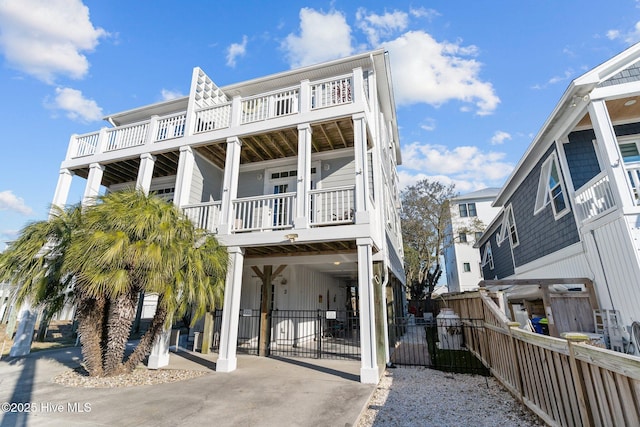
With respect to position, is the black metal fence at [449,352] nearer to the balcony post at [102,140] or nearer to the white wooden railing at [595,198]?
the white wooden railing at [595,198]

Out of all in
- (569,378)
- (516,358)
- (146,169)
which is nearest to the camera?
(569,378)

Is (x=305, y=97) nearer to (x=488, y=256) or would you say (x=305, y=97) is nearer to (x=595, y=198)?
(x=595, y=198)

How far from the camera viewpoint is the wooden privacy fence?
215 centimetres

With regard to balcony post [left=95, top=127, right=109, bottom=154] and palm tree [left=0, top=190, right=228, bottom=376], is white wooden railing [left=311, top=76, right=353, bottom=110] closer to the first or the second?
palm tree [left=0, top=190, right=228, bottom=376]

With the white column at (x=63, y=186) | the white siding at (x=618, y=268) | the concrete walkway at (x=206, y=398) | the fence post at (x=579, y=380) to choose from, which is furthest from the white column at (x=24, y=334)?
the white siding at (x=618, y=268)

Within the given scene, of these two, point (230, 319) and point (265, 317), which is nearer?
point (230, 319)

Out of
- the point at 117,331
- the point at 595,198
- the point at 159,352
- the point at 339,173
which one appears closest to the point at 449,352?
the point at 595,198

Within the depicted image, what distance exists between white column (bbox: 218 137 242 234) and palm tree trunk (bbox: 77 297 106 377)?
10.2ft

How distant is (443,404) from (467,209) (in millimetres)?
24928

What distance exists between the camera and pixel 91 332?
5848 mm

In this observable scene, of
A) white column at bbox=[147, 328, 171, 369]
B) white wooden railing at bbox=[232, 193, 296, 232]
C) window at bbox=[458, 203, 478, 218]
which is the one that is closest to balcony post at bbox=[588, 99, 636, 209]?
white wooden railing at bbox=[232, 193, 296, 232]

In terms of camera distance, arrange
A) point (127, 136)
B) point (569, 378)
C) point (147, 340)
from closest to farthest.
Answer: point (569, 378) < point (147, 340) < point (127, 136)

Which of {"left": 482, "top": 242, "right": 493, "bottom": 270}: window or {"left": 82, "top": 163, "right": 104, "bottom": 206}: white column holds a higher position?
{"left": 82, "top": 163, "right": 104, "bottom": 206}: white column

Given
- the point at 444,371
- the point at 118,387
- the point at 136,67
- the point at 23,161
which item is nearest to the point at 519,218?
the point at 444,371
